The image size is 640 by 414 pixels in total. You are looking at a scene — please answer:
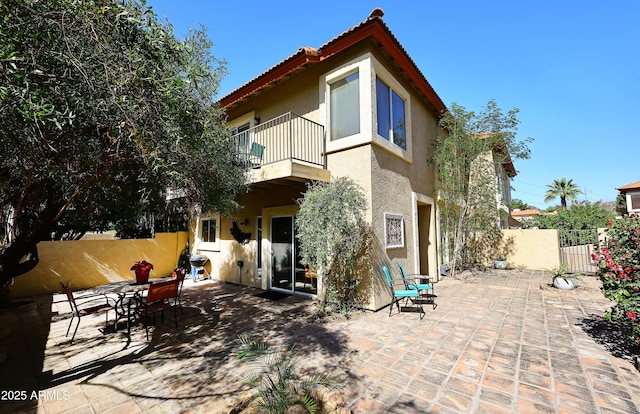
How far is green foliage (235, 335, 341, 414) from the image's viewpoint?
2512 millimetres

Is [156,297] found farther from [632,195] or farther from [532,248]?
[632,195]

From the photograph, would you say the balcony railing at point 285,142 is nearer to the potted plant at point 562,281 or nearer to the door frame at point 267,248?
the door frame at point 267,248

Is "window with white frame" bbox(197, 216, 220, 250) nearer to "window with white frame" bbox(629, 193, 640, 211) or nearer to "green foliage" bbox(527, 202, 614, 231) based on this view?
"green foliage" bbox(527, 202, 614, 231)

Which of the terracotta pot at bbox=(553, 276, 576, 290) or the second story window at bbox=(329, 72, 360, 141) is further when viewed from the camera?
the terracotta pot at bbox=(553, 276, 576, 290)

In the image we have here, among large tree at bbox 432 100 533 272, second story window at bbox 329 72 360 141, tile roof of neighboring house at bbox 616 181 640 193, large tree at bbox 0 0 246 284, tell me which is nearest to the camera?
large tree at bbox 0 0 246 284

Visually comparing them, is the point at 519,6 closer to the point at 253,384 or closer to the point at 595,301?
the point at 595,301

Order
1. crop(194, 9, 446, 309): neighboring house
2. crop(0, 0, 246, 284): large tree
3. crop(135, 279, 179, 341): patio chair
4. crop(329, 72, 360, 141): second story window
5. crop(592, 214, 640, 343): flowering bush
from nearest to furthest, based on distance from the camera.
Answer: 1. crop(0, 0, 246, 284): large tree
2. crop(592, 214, 640, 343): flowering bush
3. crop(135, 279, 179, 341): patio chair
4. crop(194, 9, 446, 309): neighboring house
5. crop(329, 72, 360, 141): second story window

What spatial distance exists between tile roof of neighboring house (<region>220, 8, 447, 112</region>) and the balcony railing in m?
1.41

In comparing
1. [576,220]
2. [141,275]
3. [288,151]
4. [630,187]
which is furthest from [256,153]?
[630,187]

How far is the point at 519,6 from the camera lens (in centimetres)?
795

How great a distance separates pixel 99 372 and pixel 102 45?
15.3 feet

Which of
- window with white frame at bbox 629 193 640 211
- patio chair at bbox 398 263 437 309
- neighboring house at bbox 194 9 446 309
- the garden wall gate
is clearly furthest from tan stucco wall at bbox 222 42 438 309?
window with white frame at bbox 629 193 640 211

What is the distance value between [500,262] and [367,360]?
1288 centimetres

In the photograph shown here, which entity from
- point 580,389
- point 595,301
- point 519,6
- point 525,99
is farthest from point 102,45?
point 525,99
